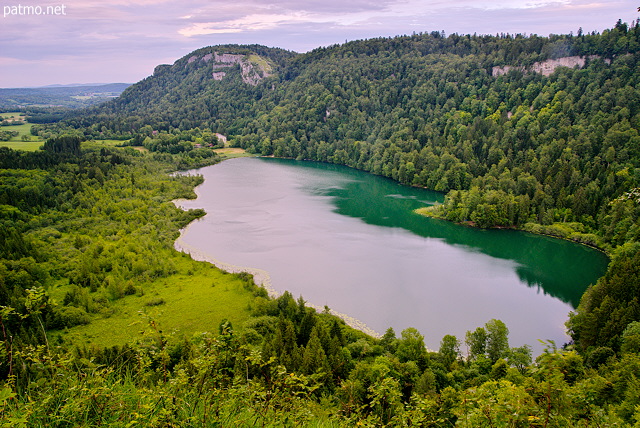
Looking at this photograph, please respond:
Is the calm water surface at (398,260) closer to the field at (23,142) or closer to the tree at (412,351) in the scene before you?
the tree at (412,351)

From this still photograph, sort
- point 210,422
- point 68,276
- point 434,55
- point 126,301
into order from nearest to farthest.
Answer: point 210,422 → point 126,301 → point 68,276 → point 434,55

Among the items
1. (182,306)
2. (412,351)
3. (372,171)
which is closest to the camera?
(412,351)

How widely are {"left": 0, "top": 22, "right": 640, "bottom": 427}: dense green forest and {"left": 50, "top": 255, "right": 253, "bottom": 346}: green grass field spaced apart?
0.65 metres

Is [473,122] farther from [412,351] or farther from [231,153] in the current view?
[412,351]

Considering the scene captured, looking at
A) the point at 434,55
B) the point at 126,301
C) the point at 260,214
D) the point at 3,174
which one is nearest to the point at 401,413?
the point at 126,301

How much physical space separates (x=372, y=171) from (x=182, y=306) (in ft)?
162

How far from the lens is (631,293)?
1973 centimetres

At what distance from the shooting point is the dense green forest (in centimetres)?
420

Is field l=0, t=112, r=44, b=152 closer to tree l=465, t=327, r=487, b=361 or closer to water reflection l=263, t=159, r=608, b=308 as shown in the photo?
water reflection l=263, t=159, r=608, b=308

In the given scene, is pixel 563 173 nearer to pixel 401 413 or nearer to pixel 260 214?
pixel 260 214

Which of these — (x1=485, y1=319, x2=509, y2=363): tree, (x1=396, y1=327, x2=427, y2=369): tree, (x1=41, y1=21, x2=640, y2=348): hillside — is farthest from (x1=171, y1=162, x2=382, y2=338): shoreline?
(x1=41, y1=21, x2=640, y2=348): hillside

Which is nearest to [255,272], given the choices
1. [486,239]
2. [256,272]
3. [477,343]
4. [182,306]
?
[256,272]

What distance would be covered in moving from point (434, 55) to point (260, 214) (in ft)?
208

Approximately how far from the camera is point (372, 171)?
6919cm
